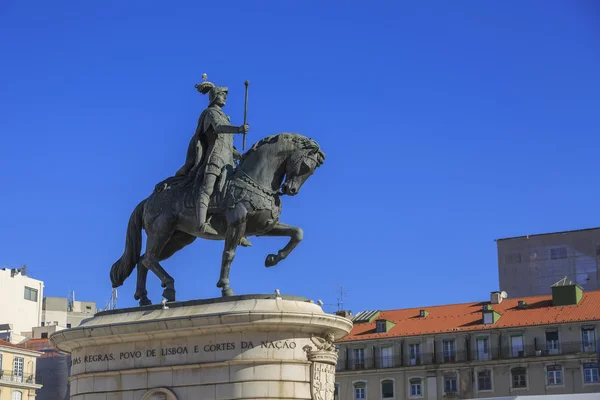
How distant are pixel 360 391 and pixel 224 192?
4998cm

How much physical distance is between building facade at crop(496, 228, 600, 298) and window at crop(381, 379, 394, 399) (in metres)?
14.5

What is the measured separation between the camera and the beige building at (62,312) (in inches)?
3728

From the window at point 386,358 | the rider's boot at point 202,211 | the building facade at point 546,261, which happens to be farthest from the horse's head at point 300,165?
the building facade at point 546,261

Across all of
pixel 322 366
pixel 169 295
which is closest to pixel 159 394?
pixel 169 295

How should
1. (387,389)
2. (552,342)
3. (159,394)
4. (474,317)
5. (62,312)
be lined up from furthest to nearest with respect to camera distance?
1. (62,312)
2. (474,317)
3. (387,389)
4. (552,342)
5. (159,394)

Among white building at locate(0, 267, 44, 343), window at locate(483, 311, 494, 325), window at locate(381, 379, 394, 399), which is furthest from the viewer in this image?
white building at locate(0, 267, 44, 343)

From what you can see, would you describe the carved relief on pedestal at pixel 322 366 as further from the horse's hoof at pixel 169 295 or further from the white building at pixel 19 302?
the white building at pixel 19 302

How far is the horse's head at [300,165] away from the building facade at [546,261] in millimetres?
58429

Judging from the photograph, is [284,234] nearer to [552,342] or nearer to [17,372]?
[552,342]

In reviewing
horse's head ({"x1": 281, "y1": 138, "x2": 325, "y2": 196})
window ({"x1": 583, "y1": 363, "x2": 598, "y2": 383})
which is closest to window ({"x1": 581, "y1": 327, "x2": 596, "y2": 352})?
window ({"x1": 583, "y1": 363, "x2": 598, "y2": 383})

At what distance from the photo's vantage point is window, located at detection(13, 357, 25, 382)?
7456 cm

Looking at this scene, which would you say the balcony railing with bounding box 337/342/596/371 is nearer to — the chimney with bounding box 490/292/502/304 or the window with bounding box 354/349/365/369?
the window with bounding box 354/349/365/369

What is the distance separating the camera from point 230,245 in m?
23.0

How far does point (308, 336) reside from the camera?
2181 centimetres
